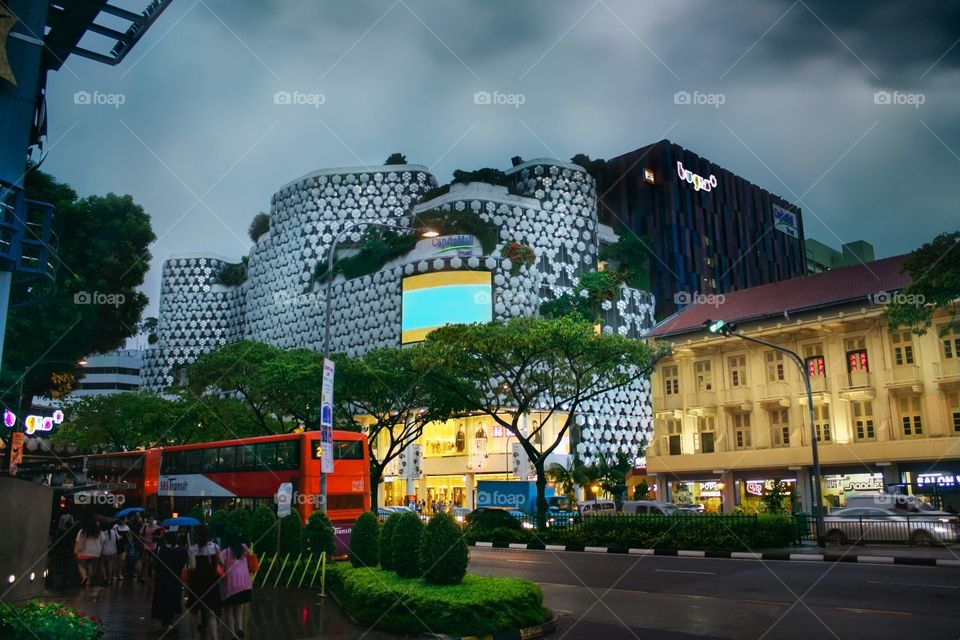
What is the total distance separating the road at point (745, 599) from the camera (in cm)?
1100

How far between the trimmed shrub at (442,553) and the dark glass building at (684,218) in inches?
2654

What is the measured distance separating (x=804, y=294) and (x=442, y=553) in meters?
38.4

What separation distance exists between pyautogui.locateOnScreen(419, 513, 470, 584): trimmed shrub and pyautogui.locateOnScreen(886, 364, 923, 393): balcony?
115ft

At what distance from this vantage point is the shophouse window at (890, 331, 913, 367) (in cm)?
4019

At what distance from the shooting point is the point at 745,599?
45.8 feet

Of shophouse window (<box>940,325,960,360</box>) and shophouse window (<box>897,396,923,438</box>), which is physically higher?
shophouse window (<box>940,325,960,360</box>)

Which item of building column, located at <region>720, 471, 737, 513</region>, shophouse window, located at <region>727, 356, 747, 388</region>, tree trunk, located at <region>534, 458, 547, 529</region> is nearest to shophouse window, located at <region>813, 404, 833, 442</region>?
shophouse window, located at <region>727, 356, 747, 388</region>

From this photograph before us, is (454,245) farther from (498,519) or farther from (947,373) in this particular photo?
(947,373)

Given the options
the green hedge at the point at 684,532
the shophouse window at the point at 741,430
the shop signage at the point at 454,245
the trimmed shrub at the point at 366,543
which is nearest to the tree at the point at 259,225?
the shop signage at the point at 454,245

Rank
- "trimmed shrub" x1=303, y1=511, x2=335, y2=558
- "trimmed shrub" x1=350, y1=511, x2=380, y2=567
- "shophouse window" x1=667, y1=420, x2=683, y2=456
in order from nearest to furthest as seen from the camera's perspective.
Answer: "trimmed shrub" x1=350, y1=511, x2=380, y2=567
"trimmed shrub" x1=303, y1=511, x2=335, y2=558
"shophouse window" x1=667, y1=420, x2=683, y2=456

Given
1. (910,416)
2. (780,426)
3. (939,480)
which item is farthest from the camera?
(780,426)

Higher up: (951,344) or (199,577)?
(951,344)

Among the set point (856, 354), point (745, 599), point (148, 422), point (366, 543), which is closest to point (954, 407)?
point (856, 354)

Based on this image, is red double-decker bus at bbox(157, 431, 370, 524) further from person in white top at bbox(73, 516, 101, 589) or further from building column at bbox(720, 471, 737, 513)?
building column at bbox(720, 471, 737, 513)
